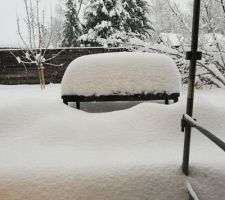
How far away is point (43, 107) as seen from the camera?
5402 mm

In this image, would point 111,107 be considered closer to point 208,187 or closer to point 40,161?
point 40,161

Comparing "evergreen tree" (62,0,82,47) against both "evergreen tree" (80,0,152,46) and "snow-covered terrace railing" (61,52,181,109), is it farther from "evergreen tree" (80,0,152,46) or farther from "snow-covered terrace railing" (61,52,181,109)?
"snow-covered terrace railing" (61,52,181,109)

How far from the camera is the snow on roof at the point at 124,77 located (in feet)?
20.2

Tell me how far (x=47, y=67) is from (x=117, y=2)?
8.31 metres

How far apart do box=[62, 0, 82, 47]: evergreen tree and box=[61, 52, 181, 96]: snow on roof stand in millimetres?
22694

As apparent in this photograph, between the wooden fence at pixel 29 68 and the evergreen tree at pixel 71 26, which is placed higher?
the evergreen tree at pixel 71 26

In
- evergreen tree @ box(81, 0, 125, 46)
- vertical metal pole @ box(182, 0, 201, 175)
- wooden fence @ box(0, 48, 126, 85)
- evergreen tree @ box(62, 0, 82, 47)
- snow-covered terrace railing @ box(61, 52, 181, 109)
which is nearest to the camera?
vertical metal pole @ box(182, 0, 201, 175)

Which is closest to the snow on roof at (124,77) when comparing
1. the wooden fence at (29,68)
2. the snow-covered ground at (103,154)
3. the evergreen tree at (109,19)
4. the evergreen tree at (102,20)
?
the snow-covered ground at (103,154)

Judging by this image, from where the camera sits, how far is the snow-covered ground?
3021mm

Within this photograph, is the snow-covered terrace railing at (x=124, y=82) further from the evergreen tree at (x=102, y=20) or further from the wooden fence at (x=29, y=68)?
the evergreen tree at (x=102, y=20)

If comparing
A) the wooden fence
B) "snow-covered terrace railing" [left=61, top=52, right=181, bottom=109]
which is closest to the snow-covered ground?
"snow-covered terrace railing" [left=61, top=52, right=181, bottom=109]

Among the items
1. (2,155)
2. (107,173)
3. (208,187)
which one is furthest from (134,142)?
(2,155)

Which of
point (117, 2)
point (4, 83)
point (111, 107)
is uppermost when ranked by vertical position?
point (117, 2)

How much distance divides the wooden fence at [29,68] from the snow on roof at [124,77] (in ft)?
28.2
